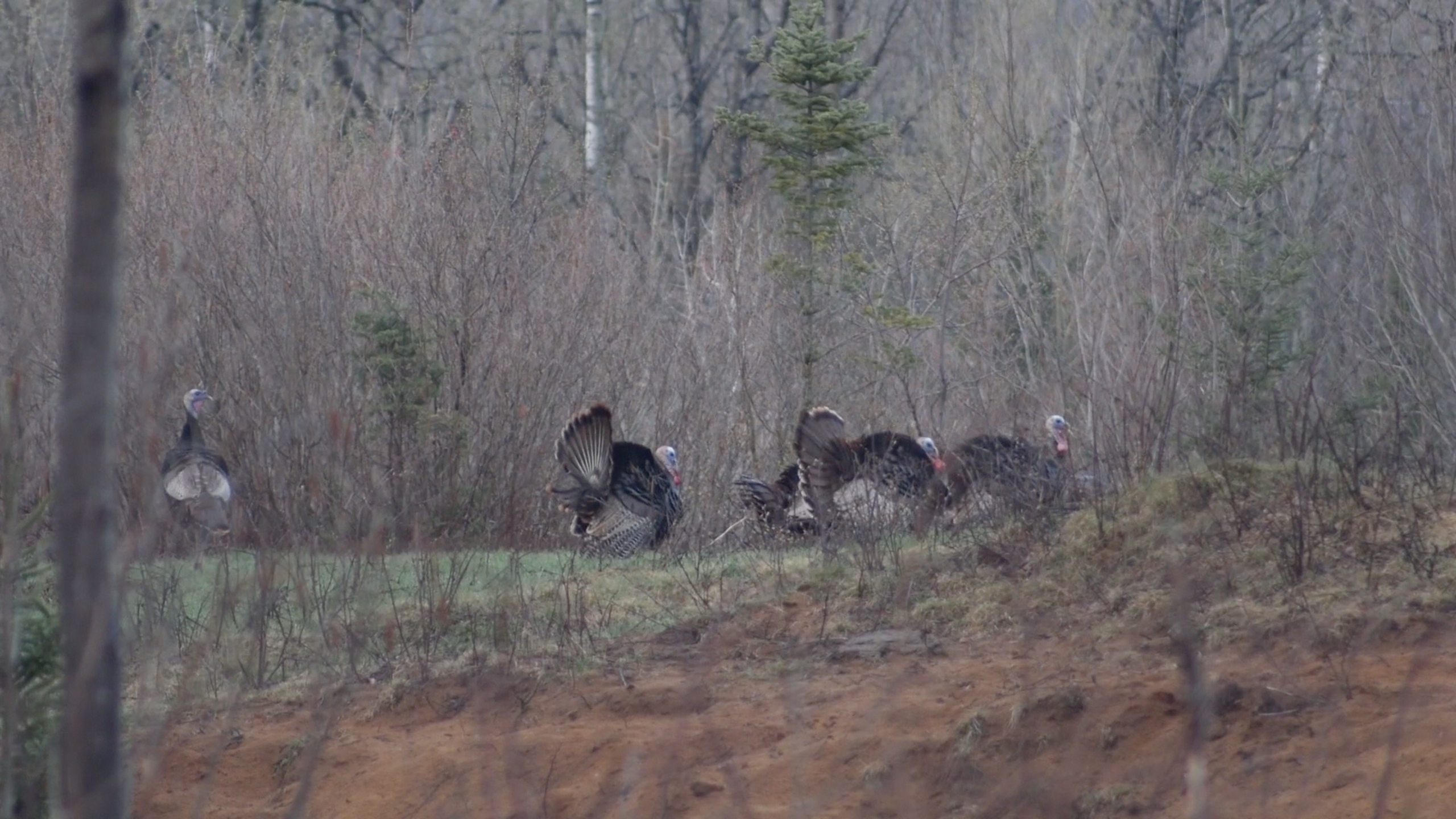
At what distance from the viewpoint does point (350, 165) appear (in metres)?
17.4

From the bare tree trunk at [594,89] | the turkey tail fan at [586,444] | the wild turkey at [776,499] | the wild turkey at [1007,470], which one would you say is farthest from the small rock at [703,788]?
the bare tree trunk at [594,89]

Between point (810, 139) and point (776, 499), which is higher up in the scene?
point (810, 139)

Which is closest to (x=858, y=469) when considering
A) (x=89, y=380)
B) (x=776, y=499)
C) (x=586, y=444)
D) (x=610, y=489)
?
(x=776, y=499)

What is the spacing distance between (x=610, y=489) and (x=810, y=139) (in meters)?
5.47

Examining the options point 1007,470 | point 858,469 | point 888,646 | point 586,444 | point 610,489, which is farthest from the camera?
point 586,444

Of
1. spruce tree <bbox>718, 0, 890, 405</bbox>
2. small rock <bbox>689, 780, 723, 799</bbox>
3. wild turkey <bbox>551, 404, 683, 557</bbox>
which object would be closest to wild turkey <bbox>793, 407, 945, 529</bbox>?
wild turkey <bbox>551, 404, 683, 557</bbox>

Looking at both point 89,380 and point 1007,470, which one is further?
point 1007,470

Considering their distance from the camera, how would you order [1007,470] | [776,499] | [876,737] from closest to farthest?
[876,737] → [1007,470] → [776,499]

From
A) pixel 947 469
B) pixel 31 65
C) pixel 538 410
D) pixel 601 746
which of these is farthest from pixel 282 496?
pixel 31 65

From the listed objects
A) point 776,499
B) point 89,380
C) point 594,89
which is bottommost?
point 776,499

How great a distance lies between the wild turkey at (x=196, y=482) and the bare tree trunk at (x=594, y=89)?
39.2 feet

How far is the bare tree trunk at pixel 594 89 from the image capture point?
2570 centimetres

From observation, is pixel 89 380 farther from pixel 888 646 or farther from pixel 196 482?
pixel 196 482

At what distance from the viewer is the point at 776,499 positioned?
14.3 metres
